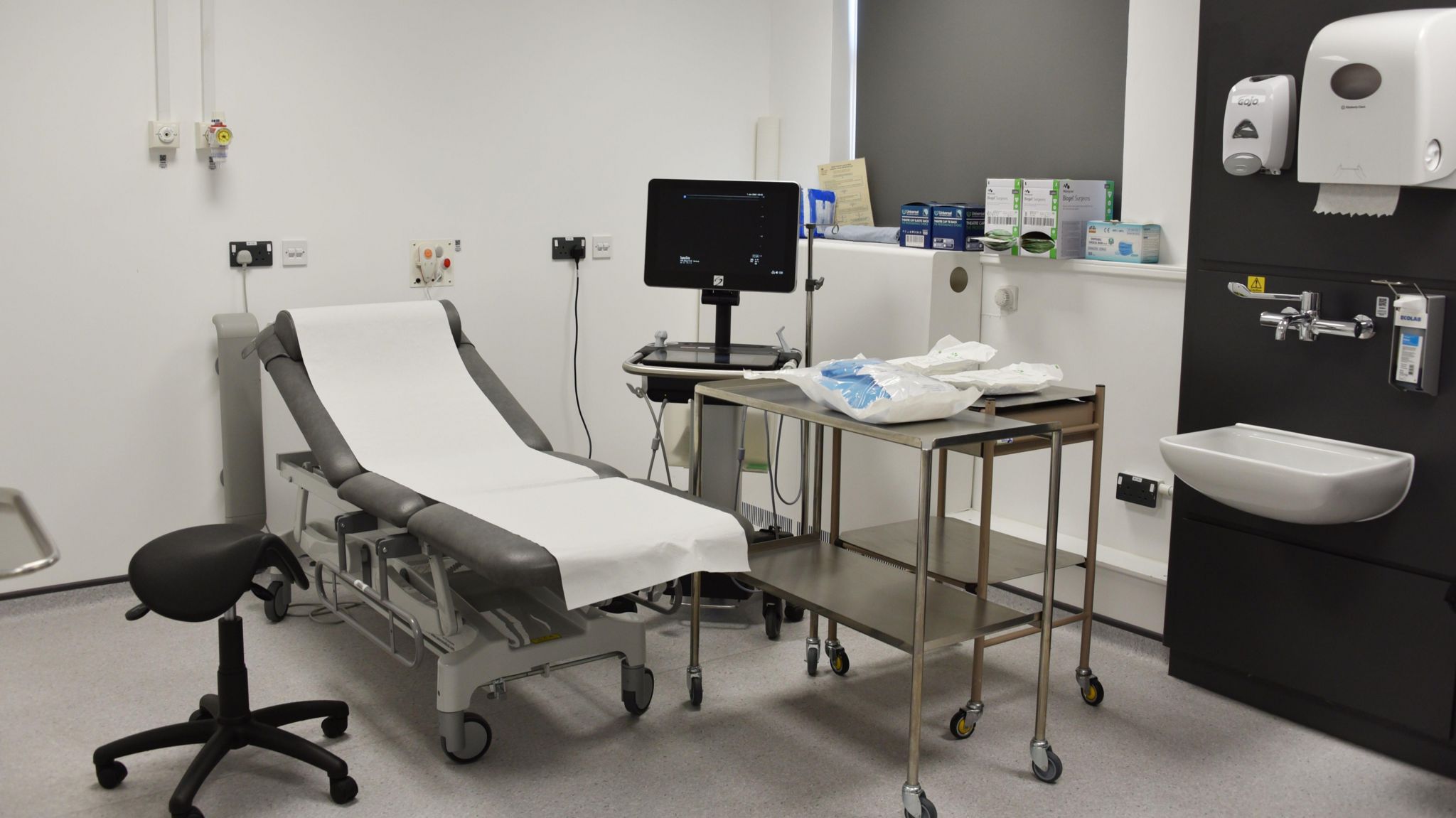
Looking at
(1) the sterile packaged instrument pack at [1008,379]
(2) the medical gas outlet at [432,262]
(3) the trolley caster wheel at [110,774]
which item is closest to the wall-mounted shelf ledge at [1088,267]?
(1) the sterile packaged instrument pack at [1008,379]

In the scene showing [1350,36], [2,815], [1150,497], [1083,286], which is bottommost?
[2,815]

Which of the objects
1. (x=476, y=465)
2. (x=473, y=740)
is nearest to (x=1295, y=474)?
(x=473, y=740)

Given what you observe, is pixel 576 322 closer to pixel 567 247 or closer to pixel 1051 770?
pixel 567 247

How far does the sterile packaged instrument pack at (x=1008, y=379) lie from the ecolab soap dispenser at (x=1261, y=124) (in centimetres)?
65

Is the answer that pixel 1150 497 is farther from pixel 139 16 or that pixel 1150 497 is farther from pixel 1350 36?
pixel 139 16

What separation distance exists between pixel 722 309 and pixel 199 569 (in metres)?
1.83

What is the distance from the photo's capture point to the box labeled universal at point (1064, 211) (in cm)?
357

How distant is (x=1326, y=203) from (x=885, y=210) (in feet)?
6.63

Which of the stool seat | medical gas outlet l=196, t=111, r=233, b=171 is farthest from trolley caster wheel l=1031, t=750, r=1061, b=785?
medical gas outlet l=196, t=111, r=233, b=171

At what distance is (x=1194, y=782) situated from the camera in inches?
107

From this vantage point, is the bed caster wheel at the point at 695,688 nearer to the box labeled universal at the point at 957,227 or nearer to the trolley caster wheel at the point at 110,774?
the trolley caster wheel at the point at 110,774

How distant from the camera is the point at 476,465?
129 inches

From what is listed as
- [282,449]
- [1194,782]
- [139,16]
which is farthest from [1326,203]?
[139,16]

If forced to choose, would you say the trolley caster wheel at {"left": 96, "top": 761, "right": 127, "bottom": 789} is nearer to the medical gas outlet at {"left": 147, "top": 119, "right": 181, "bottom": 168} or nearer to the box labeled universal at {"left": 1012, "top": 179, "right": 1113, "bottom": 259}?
the medical gas outlet at {"left": 147, "top": 119, "right": 181, "bottom": 168}
